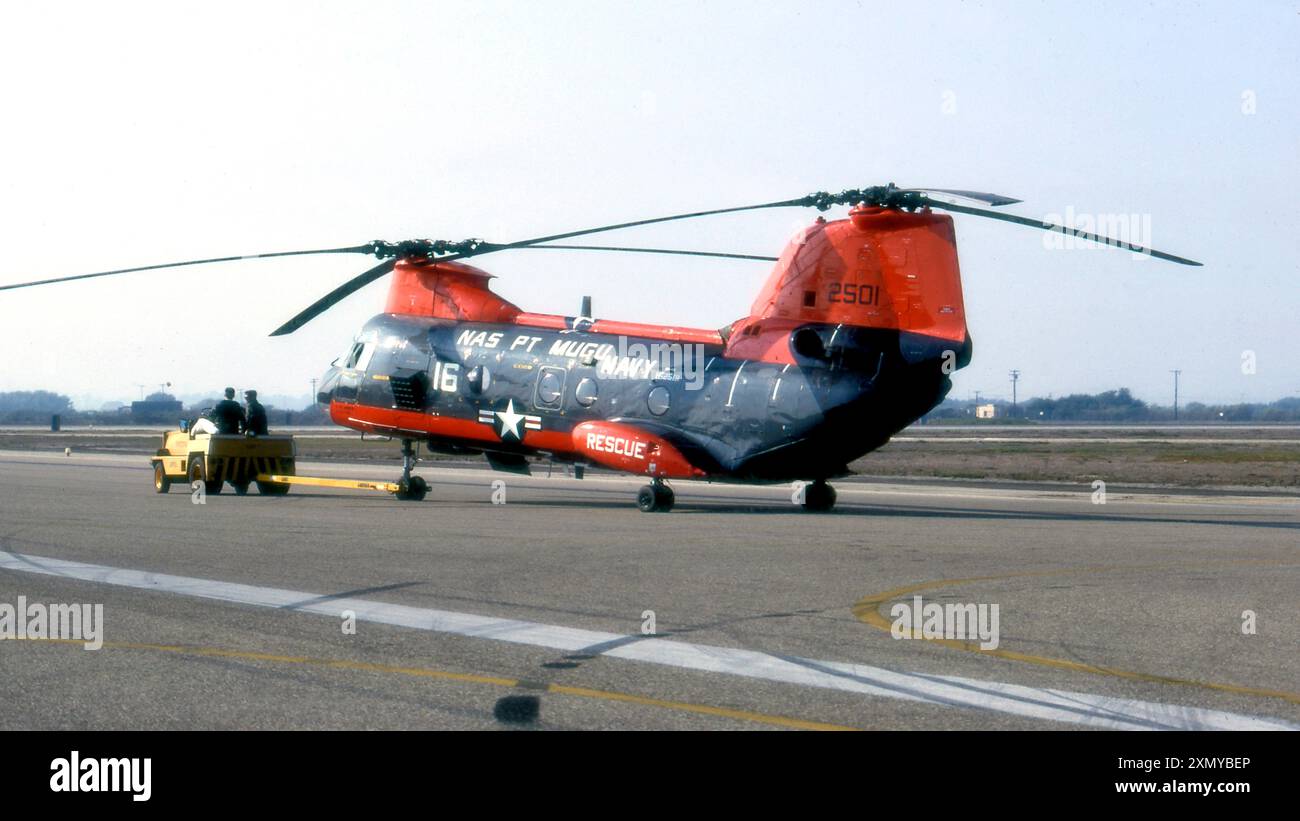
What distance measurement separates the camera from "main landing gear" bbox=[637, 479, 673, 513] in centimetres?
2473

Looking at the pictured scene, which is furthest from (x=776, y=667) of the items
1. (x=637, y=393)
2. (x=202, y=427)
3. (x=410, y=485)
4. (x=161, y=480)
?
(x=161, y=480)

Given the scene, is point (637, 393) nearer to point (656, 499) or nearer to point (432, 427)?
point (656, 499)

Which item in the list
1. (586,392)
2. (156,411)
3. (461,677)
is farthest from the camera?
(156,411)

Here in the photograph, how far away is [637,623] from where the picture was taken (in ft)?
34.1

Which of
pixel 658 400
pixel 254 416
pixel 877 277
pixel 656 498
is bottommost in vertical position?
pixel 656 498

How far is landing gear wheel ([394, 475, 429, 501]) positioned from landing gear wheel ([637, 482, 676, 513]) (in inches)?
222

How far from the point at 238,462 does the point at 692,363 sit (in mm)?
11092

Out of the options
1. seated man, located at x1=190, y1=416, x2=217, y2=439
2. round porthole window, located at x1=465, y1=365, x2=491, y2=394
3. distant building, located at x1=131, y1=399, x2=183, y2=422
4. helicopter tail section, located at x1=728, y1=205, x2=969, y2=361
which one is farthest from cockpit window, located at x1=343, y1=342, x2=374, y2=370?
distant building, located at x1=131, y1=399, x2=183, y2=422

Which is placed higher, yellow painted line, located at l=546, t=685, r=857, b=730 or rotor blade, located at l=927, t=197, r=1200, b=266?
rotor blade, located at l=927, t=197, r=1200, b=266

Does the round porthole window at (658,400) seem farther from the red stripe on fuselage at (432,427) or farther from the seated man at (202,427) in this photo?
the seated man at (202,427)

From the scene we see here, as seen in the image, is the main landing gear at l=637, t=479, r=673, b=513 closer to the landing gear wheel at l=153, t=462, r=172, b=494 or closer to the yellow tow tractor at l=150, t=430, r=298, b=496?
the yellow tow tractor at l=150, t=430, r=298, b=496

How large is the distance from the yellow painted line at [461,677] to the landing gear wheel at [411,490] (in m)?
18.3

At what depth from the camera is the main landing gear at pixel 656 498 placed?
24.7 m
